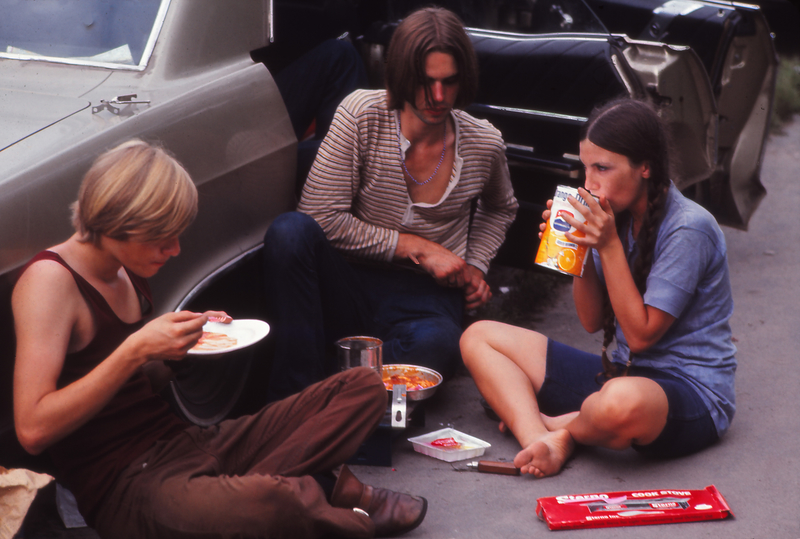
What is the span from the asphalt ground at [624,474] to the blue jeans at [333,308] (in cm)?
36

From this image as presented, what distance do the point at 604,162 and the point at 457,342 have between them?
1.02 metres

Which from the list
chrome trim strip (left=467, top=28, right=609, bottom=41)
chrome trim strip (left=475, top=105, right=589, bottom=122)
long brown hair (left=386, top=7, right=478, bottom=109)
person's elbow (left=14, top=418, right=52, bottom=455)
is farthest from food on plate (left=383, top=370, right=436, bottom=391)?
chrome trim strip (left=467, top=28, right=609, bottom=41)

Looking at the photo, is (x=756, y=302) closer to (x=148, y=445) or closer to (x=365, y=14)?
(x=365, y=14)

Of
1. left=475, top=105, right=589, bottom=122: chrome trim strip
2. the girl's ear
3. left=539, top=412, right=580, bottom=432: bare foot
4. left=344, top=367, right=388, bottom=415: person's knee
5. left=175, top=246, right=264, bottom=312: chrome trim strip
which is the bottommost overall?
left=539, top=412, right=580, bottom=432: bare foot

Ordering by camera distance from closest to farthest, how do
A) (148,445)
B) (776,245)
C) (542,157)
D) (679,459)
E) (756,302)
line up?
(148,445) → (679,459) → (542,157) → (756,302) → (776,245)

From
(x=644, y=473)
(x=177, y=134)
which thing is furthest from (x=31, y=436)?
(x=644, y=473)

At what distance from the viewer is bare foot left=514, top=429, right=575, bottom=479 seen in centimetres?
288

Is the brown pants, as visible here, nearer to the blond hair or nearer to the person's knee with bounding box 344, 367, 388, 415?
the person's knee with bounding box 344, 367, 388, 415

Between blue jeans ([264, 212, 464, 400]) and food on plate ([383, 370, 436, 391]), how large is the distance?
10cm

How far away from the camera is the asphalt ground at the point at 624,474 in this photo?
2564 millimetres

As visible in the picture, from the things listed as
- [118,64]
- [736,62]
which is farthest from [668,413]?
[736,62]

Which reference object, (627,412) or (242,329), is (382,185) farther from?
(627,412)

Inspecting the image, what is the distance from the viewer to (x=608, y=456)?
3.07 m

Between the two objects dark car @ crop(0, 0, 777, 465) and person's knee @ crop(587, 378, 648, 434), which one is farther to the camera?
person's knee @ crop(587, 378, 648, 434)
